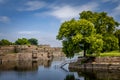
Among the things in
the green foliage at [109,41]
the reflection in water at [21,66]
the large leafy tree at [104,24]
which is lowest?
the reflection in water at [21,66]

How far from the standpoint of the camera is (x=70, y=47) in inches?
2662

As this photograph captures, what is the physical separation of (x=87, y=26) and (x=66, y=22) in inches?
228

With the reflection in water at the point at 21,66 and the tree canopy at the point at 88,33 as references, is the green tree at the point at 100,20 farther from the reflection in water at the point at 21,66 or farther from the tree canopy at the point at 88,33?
the reflection in water at the point at 21,66

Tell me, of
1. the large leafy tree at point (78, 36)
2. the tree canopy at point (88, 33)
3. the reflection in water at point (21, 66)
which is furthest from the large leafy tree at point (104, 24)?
the reflection in water at point (21, 66)

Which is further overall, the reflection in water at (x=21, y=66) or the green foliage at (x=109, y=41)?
the green foliage at (x=109, y=41)

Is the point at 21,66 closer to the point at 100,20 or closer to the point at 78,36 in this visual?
the point at 78,36

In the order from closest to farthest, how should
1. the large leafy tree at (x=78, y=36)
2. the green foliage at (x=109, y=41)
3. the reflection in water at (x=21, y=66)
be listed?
1. the large leafy tree at (x=78, y=36)
2. the reflection in water at (x=21, y=66)
3. the green foliage at (x=109, y=41)

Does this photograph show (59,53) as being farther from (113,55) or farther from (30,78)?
(30,78)

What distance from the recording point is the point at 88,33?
68500 millimetres

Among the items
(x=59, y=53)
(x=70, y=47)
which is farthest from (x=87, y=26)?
(x=59, y=53)

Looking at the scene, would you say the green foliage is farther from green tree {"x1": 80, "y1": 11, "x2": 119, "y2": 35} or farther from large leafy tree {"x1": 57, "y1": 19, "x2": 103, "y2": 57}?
large leafy tree {"x1": 57, "y1": 19, "x2": 103, "y2": 57}

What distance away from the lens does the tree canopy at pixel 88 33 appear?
219ft

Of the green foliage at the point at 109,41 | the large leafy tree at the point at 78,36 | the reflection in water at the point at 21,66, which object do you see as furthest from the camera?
the green foliage at the point at 109,41

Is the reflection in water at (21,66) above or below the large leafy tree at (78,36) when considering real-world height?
below
